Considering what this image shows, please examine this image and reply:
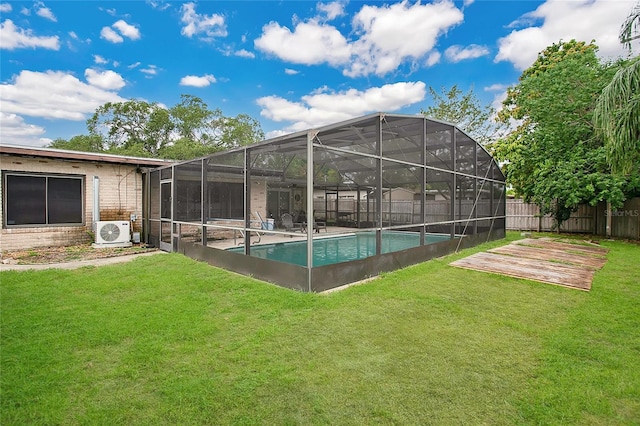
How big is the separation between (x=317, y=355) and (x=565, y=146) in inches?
487

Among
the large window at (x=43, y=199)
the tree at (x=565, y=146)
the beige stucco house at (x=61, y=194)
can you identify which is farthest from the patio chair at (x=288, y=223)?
the tree at (x=565, y=146)

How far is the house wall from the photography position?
25.1ft

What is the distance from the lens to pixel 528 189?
11.6 m

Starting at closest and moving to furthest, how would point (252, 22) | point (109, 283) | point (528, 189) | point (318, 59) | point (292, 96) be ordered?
point (109, 283)
point (528, 189)
point (252, 22)
point (318, 59)
point (292, 96)

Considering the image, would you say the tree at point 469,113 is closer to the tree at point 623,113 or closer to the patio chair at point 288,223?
the patio chair at point 288,223

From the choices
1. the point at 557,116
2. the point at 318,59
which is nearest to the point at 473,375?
the point at 557,116

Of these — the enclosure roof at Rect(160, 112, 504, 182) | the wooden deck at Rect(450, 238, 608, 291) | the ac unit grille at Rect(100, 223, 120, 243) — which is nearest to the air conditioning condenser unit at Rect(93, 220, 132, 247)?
the ac unit grille at Rect(100, 223, 120, 243)

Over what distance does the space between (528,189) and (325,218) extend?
25.6ft

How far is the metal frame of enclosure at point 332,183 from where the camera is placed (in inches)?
209

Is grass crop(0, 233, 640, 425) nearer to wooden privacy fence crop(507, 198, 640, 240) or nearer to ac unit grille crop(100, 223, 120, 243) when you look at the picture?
ac unit grille crop(100, 223, 120, 243)

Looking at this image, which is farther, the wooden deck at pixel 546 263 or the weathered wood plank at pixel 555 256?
the weathered wood plank at pixel 555 256

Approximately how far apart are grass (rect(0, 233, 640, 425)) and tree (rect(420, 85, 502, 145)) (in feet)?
70.6

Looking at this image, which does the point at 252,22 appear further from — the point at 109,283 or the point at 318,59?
the point at 109,283

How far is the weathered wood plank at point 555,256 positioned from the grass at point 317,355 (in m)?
2.13
